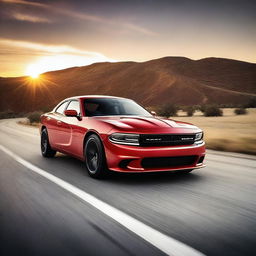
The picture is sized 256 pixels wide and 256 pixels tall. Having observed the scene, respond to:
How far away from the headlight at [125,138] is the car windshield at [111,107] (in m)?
1.31

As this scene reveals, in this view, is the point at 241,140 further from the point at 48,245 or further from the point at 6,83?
the point at 6,83

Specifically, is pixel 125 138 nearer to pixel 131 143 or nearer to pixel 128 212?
pixel 131 143

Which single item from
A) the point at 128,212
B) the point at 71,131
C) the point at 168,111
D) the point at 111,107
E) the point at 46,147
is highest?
the point at 111,107

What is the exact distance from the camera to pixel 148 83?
4060 inches

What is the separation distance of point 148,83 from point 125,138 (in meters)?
99.0

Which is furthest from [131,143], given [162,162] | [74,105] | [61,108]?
[61,108]

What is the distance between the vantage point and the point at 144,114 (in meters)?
7.01

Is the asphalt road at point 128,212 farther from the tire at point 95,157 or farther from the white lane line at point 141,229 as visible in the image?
the tire at point 95,157

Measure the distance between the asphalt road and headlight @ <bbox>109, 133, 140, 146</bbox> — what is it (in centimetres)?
64

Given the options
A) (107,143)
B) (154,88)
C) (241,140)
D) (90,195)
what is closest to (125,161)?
(107,143)

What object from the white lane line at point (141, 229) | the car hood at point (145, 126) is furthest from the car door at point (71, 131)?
the white lane line at point (141, 229)

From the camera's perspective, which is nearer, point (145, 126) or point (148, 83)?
point (145, 126)

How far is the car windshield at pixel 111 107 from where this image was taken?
6619 mm

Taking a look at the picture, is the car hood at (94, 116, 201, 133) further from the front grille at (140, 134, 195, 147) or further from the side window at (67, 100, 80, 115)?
the side window at (67, 100, 80, 115)
